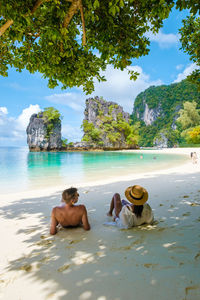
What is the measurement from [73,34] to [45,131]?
6782 cm

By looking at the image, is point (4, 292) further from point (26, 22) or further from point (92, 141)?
point (92, 141)

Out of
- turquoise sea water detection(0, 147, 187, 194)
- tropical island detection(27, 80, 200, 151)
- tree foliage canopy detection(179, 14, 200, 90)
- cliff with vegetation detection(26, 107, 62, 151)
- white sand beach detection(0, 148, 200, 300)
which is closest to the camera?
white sand beach detection(0, 148, 200, 300)

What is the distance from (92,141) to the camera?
75062 millimetres

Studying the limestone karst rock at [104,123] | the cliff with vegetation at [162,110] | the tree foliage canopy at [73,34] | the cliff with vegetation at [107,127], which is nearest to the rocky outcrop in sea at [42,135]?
the cliff with vegetation at [107,127]

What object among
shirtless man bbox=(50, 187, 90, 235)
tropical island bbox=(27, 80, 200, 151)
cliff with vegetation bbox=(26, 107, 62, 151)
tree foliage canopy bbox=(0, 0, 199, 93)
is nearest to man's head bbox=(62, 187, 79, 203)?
shirtless man bbox=(50, 187, 90, 235)

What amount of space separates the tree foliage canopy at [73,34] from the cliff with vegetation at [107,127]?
2674 inches

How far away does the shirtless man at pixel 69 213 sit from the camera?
355 cm

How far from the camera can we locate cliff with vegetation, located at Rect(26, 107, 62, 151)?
6925cm

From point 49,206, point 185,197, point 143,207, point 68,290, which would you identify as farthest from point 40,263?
point 185,197

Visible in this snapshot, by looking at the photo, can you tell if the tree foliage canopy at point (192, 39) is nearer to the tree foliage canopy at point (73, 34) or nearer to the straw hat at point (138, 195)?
the tree foliage canopy at point (73, 34)

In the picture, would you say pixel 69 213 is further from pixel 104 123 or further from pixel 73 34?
pixel 104 123

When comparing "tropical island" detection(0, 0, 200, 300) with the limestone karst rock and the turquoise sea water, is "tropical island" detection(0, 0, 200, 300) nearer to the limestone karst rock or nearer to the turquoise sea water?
the turquoise sea water

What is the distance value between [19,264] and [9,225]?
2.09 m

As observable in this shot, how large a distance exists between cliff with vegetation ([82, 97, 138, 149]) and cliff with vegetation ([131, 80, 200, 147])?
33.2 metres
